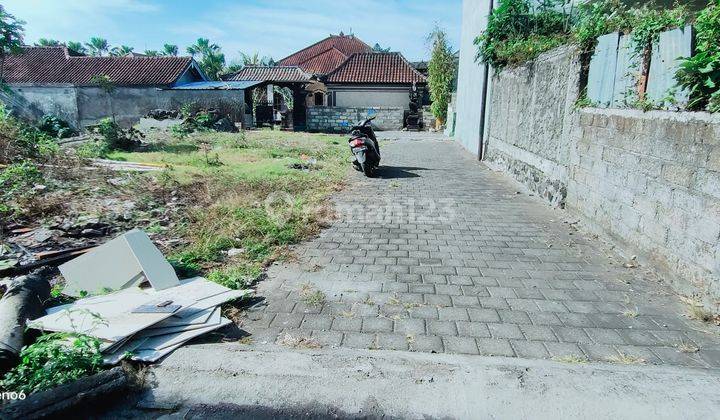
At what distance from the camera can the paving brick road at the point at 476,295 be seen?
285 centimetres

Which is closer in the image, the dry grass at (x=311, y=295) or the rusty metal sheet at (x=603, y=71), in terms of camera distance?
the dry grass at (x=311, y=295)

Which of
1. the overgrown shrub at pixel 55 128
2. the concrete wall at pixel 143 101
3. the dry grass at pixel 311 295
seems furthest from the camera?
the concrete wall at pixel 143 101

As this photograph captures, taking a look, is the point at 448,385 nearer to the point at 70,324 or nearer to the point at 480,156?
the point at 70,324

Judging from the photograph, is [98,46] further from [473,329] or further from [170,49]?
[473,329]

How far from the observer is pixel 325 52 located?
138 feet

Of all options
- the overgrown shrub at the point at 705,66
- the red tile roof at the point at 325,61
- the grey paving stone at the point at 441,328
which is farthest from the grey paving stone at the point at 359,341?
the red tile roof at the point at 325,61

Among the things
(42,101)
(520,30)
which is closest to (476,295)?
(520,30)

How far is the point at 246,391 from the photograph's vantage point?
237 centimetres

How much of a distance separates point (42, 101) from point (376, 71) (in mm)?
20123

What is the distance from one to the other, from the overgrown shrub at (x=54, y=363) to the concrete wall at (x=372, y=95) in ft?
90.1

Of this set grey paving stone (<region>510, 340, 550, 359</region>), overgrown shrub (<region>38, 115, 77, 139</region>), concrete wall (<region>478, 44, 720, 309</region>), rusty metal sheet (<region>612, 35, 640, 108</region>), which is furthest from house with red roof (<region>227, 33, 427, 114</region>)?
grey paving stone (<region>510, 340, 550, 359</region>)

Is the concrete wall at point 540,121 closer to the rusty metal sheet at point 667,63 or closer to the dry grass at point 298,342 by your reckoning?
the rusty metal sheet at point 667,63

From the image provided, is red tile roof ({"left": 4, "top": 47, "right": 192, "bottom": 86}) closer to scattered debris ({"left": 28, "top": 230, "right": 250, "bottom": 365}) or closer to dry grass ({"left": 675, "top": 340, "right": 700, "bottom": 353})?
scattered debris ({"left": 28, "top": 230, "right": 250, "bottom": 365})

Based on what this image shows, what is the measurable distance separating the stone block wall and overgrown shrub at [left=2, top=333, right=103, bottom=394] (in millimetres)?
4347
